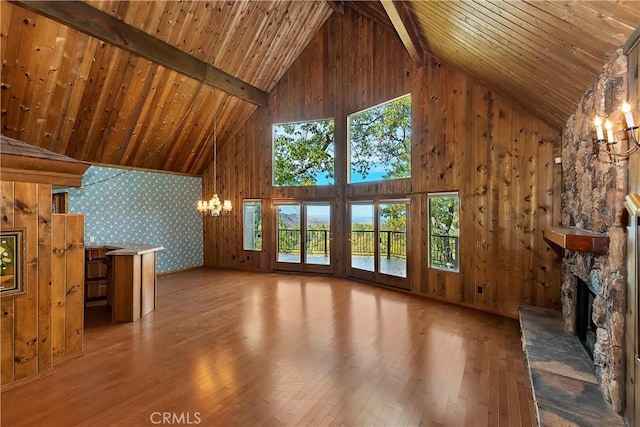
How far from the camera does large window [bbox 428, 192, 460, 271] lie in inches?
217

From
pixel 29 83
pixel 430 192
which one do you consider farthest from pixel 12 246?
pixel 430 192

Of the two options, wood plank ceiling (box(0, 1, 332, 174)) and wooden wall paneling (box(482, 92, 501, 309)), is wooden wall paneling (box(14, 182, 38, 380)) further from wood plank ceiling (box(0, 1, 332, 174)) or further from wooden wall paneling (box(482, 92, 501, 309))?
wooden wall paneling (box(482, 92, 501, 309))

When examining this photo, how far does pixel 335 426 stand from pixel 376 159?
18.2 feet

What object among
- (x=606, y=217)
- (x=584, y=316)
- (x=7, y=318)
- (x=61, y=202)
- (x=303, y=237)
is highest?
(x=61, y=202)

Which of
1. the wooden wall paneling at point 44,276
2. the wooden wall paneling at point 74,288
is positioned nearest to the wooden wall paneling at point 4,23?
the wooden wall paneling at point 44,276

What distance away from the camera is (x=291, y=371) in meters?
3.17

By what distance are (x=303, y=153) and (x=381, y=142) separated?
2.28 m

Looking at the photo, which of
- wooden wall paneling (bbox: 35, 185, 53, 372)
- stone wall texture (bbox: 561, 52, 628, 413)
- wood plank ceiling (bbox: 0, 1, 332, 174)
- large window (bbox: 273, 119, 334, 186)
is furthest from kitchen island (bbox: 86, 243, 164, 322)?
stone wall texture (bbox: 561, 52, 628, 413)

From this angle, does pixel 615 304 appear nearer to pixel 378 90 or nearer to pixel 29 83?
pixel 378 90

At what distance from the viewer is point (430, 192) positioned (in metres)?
5.86

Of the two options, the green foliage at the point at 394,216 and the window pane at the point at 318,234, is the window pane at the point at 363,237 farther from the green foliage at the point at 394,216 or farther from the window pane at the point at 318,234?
the window pane at the point at 318,234

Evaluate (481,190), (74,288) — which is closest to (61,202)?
(74,288)

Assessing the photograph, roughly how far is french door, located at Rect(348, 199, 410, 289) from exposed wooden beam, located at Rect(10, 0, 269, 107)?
428 centimetres

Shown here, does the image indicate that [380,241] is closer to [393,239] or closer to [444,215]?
[393,239]
